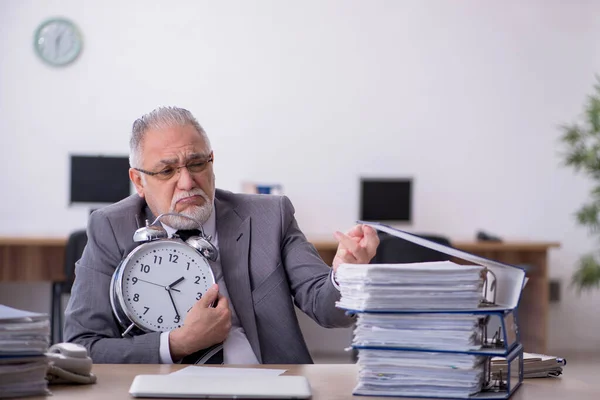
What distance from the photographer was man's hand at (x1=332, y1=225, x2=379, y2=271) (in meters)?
1.85

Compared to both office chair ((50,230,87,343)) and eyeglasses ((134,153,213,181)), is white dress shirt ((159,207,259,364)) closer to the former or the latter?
eyeglasses ((134,153,213,181))

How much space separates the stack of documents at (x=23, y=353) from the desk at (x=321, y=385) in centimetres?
5

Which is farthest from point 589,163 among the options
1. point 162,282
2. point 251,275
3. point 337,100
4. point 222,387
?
point 222,387

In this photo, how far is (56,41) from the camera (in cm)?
626

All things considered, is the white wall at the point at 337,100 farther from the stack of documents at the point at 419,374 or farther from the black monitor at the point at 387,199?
the stack of documents at the point at 419,374

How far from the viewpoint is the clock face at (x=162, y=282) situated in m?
2.13

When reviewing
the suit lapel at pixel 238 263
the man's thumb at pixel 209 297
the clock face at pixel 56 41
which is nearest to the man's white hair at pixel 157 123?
the suit lapel at pixel 238 263

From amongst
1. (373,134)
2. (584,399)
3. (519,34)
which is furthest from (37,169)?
(584,399)

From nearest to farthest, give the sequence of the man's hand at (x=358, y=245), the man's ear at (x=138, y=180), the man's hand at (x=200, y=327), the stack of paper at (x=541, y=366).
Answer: the stack of paper at (x=541, y=366), the man's hand at (x=358, y=245), the man's hand at (x=200, y=327), the man's ear at (x=138, y=180)

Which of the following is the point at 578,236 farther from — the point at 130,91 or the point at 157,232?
the point at 157,232

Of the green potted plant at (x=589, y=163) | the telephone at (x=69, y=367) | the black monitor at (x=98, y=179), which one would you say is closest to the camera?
the telephone at (x=69, y=367)

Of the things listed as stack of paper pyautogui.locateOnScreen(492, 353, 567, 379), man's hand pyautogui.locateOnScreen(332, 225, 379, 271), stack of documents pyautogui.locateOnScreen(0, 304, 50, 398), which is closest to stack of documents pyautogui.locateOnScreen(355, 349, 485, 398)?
stack of paper pyautogui.locateOnScreen(492, 353, 567, 379)

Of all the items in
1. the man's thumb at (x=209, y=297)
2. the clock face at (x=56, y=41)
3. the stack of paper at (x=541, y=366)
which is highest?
the clock face at (x=56, y=41)

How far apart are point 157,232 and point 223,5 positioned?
14.7 feet
